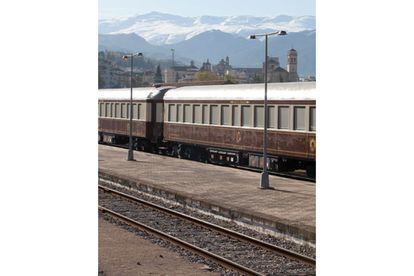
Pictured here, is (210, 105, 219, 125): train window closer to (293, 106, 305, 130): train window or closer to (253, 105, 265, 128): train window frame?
(253, 105, 265, 128): train window frame

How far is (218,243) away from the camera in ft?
43.0

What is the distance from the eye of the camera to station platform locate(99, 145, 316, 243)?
45.9ft

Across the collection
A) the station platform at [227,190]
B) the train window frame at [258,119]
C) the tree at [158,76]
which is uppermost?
the tree at [158,76]

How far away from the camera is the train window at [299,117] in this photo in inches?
806

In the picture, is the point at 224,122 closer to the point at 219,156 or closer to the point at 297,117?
the point at 219,156

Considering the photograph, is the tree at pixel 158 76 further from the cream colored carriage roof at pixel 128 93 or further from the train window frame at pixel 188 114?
the train window frame at pixel 188 114

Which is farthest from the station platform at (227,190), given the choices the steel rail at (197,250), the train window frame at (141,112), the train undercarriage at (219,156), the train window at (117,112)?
the train window at (117,112)

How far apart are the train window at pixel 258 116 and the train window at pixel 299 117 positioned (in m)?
1.68

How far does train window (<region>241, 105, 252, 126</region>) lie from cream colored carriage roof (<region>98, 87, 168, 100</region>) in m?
8.32
